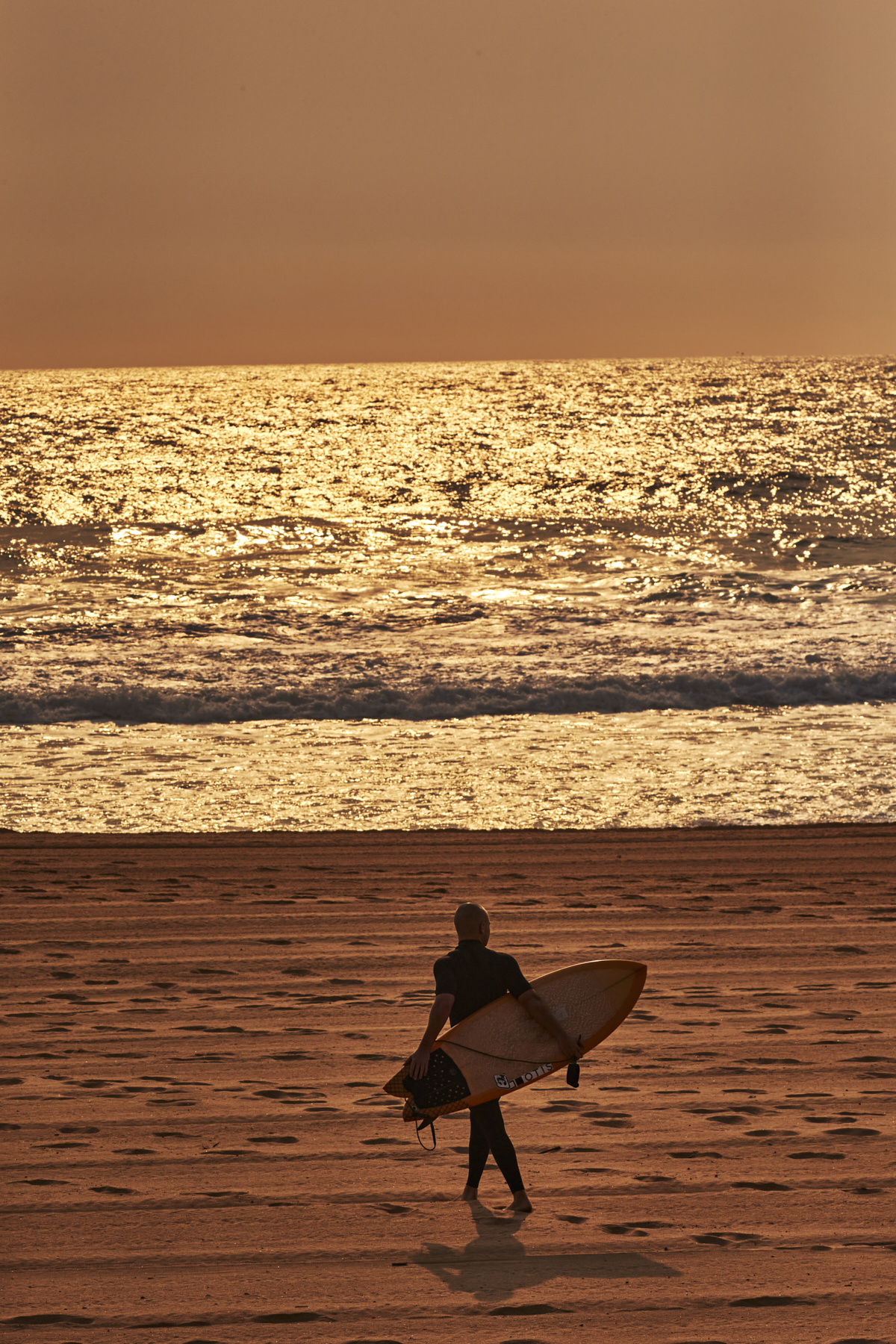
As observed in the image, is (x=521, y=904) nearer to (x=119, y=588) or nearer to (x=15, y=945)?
(x=15, y=945)

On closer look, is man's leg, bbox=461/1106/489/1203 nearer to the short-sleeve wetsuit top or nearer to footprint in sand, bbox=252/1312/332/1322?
the short-sleeve wetsuit top

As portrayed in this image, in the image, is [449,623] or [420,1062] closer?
[420,1062]

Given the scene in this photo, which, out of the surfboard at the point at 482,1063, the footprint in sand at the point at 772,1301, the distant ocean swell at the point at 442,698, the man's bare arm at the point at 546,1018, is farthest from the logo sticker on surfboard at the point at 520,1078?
the distant ocean swell at the point at 442,698

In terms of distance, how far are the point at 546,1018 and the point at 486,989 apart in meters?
0.27

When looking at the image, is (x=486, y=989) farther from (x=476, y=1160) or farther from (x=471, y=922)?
(x=476, y=1160)

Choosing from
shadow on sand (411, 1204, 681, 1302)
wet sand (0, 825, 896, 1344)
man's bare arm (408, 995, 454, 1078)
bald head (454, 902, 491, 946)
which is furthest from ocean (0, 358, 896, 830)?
shadow on sand (411, 1204, 681, 1302)

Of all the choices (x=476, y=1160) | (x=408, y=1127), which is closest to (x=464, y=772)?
(x=408, y=1127)

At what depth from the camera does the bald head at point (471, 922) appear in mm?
4980

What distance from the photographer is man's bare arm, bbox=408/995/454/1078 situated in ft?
15.9

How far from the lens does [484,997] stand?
16.9 ft

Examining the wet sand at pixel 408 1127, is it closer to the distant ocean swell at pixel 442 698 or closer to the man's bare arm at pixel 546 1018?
the man's bare arm at pixel 546 1018

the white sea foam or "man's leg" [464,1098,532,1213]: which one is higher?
the white sea foam

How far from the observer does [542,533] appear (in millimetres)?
41188

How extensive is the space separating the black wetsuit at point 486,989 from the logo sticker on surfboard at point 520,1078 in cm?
10
